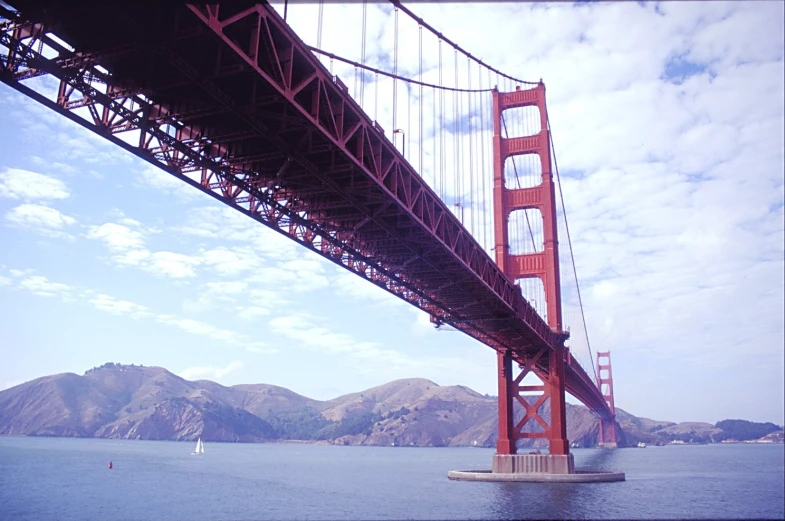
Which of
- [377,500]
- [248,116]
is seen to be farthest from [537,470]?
[248,116]

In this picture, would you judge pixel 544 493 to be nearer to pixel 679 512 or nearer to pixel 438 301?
pixel 679 512

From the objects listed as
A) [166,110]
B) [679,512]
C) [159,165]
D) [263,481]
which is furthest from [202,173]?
[263,481]

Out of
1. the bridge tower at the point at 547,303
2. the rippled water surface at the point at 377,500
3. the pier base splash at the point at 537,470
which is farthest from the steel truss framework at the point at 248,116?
the pier base splash at the point at 537,470

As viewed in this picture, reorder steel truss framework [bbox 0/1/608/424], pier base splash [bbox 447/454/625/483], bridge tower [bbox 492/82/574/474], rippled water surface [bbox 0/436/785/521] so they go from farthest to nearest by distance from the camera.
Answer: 1. bridge tower [bbox 492/82/574/474]
2. pier base splash [bbox 447/454/625/483]
3. rippled water surface [bbox 0/436/785/521]
4. steel truss framework [bbox 0/1/608/424]

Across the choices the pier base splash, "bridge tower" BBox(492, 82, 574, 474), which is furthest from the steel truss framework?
the pier base splash

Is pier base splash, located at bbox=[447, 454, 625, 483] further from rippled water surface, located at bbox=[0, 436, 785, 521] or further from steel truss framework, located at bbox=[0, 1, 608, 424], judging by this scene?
steel truss framework, located at bbox=[0, 1, 608, 424]

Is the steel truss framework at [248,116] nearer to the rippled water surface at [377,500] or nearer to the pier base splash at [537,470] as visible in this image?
the rippled water surface at [377,500]
